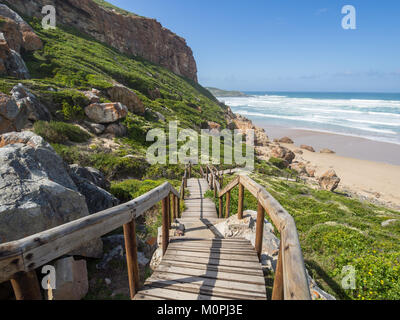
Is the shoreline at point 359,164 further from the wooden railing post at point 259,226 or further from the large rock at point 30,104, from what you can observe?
the large rock at point 30,104

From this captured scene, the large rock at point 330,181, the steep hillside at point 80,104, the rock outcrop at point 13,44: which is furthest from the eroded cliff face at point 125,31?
the large rock at point 330,181

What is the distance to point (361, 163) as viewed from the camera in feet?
72.4

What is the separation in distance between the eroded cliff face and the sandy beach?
42369mm

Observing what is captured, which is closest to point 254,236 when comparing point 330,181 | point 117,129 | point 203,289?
point 203,289

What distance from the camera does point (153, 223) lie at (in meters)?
5.54

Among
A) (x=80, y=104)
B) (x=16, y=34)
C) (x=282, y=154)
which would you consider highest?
(x=16, y=34)

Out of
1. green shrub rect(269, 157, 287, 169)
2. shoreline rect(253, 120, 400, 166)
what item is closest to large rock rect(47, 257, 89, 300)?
green shrub rect(269, 157, 287, 169)

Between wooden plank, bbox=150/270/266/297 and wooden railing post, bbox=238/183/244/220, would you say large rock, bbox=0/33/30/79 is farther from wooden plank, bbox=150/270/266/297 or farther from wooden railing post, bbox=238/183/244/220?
wooden plank, bbox=150/270/266/297

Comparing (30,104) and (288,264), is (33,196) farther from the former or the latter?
(30,104)

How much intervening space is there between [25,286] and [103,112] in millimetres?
14387

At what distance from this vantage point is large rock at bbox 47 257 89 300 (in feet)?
7.90

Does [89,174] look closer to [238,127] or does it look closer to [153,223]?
[153,223]

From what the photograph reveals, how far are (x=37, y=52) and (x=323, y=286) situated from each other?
27553 mm
